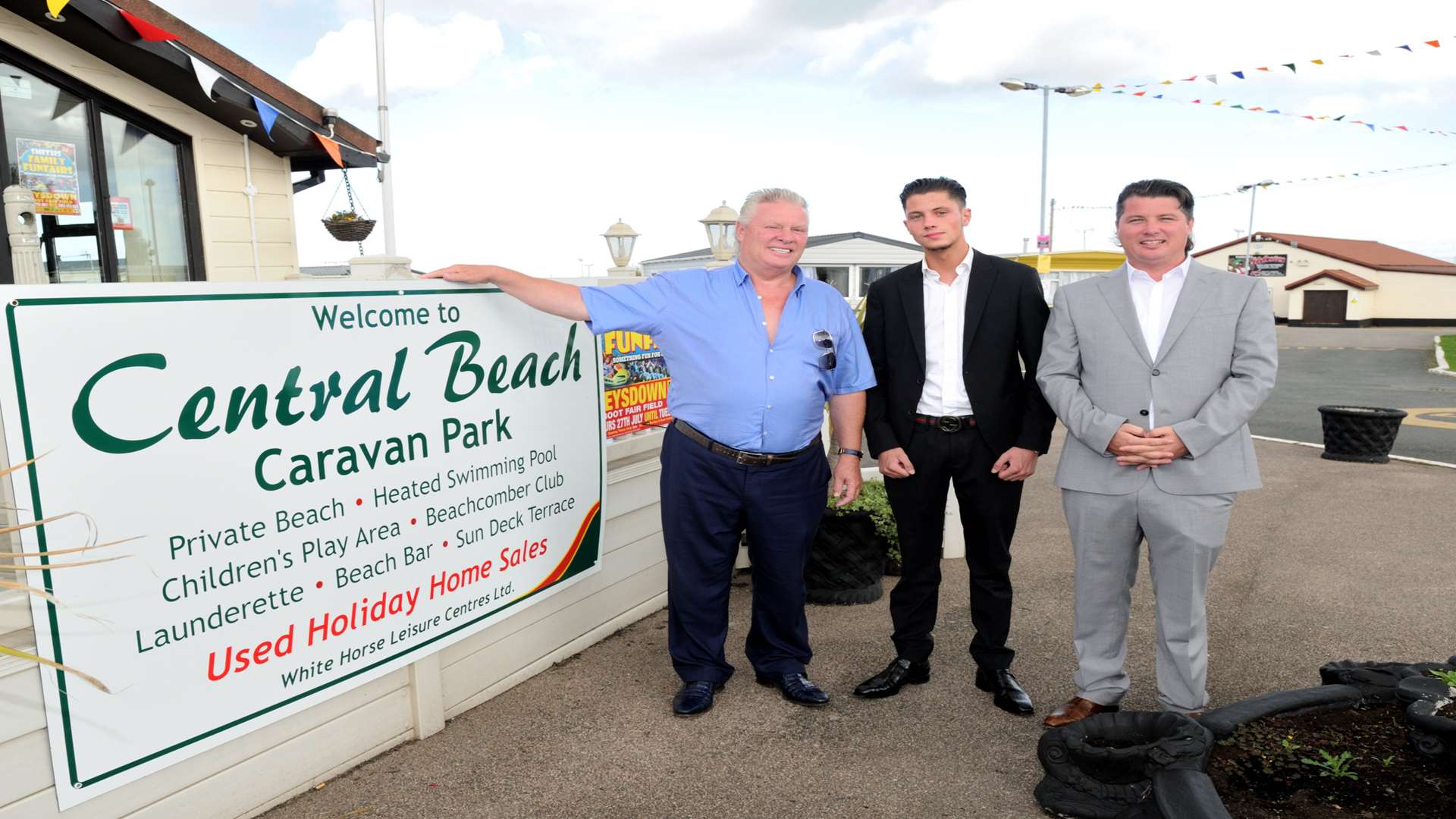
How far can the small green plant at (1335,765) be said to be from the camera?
2.51 metres

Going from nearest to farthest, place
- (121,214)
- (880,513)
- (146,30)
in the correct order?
1. (880,513)
2. (146,30)
3. (121,214)

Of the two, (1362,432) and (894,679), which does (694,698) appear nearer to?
(894,679)

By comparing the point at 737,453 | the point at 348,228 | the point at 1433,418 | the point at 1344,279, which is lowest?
the point at 1433,418

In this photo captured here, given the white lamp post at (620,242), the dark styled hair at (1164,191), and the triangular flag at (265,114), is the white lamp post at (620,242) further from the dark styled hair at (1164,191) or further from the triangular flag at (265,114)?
the dark styled hair at (1164,191)

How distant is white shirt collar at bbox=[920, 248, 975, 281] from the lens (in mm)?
3506

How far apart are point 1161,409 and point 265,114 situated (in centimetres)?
658

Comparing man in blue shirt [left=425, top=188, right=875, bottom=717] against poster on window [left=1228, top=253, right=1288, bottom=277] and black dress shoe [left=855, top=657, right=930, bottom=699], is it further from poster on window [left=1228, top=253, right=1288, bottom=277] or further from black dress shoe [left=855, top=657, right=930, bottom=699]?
poster on window [left=1228, top=253, right=1288, bottom=277]

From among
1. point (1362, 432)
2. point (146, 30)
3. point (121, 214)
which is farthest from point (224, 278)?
point (1362, 432)

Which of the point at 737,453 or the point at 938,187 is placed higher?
the point at 938,187

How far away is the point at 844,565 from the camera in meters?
4.72

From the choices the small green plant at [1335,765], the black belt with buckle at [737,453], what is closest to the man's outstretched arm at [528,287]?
the black belt with buckle at [737,453]

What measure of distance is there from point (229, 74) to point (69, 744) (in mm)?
6349

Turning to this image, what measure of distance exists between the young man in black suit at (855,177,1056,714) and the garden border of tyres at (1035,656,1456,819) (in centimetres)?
68

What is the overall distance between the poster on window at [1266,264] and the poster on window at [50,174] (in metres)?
54.2
